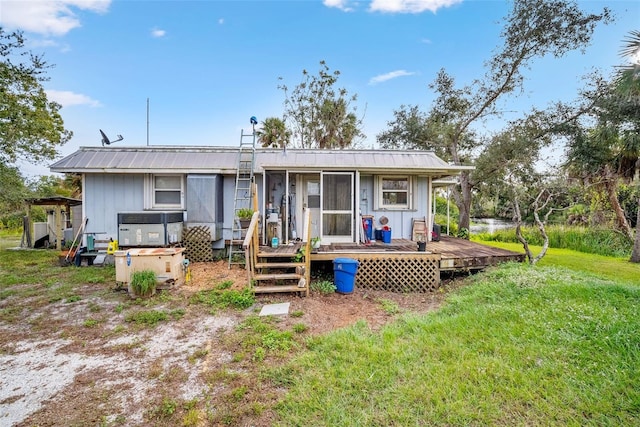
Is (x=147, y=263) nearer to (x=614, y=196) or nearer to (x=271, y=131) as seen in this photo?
(x=271, y=131)

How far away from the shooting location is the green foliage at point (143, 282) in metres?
5.35

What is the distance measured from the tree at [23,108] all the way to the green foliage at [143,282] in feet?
27.5

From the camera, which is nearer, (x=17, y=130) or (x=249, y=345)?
(x=249, y=345)

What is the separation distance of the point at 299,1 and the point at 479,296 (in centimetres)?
1144

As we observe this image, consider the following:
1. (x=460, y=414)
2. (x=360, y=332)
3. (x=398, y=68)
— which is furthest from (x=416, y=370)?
(x=398, y=68)

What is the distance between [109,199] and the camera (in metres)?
8.54

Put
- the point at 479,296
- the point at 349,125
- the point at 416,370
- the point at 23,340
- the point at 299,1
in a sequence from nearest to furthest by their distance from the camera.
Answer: the point at 416,370 < the point at 23,340 < the point at 479,296 < the point at 299,1 < the point at 349,125

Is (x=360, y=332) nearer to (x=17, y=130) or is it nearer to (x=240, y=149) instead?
(x=240, y=149)

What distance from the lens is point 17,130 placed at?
434 inches

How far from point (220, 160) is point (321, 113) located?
34.0 feet

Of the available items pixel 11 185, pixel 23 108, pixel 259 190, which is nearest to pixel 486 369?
pixel 259 190

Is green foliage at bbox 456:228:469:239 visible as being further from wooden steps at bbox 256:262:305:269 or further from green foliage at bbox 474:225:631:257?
wooden steps at bbox 256:262:305:269

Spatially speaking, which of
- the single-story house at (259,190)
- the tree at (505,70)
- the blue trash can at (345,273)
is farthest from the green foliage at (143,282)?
the tree at (505,70)

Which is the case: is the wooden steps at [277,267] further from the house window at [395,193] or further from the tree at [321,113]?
the tree at [321,113]
